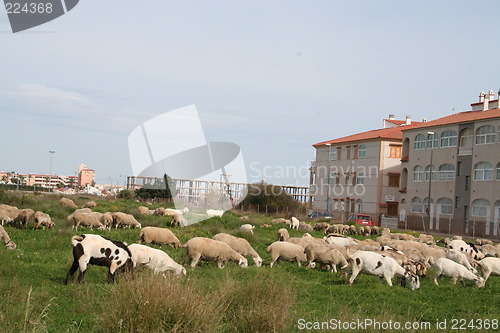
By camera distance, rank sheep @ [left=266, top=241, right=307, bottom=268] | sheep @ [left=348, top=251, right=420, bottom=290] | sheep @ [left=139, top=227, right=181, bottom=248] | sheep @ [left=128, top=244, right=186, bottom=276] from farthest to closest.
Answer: sheep @ [left=139, top=227, right=181, bottom=248]
sheep @ [left=266, top=241, right=307, bottom=268]
sheep @ [left=348, top=251, right=420, bottom=290]
sheep @ [left=128, top=244, right=186, bottom=276]

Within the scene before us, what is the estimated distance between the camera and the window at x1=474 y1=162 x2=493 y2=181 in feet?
198

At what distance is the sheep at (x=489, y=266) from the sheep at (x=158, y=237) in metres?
11.0

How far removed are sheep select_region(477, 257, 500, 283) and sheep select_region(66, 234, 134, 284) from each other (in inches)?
434

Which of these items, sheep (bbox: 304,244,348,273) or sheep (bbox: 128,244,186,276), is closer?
sheep (bbox: 128,244,186,276)

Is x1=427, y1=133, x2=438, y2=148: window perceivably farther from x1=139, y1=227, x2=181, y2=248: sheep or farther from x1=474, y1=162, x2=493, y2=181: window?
x1=139, y1=227, x2=181, y2=248: sheep

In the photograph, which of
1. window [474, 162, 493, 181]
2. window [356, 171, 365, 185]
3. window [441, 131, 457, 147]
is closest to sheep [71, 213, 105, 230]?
window [474, 162, 493, 181]

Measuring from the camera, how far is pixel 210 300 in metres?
11.4

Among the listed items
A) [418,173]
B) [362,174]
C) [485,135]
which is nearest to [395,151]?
[362,174]

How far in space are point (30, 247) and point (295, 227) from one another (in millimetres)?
24011

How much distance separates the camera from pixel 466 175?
6391 cm

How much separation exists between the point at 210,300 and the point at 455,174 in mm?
58242

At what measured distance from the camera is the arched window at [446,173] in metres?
66.0

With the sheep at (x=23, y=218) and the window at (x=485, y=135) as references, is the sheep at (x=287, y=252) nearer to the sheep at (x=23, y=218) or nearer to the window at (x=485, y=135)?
the sheep at (x=23, y=218)

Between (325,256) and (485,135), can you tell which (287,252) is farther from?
(485,135)
